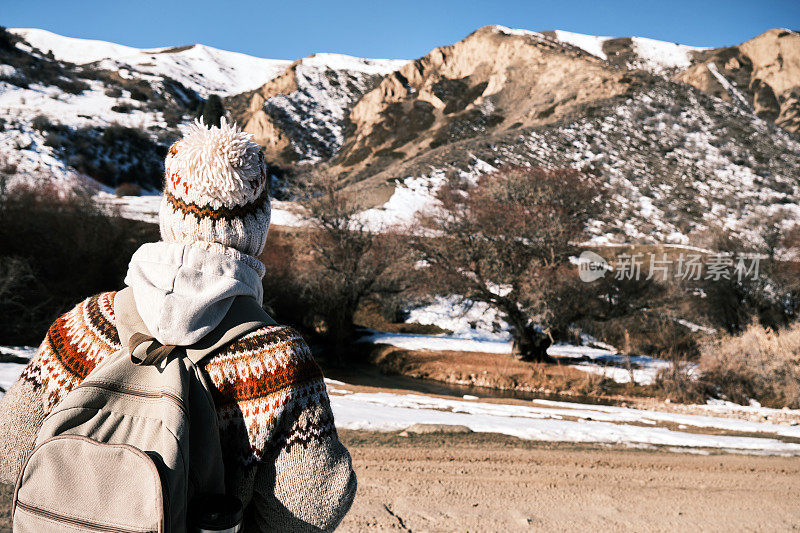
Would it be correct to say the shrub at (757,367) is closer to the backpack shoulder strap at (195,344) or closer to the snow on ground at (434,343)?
the snow on ground at (434,343)

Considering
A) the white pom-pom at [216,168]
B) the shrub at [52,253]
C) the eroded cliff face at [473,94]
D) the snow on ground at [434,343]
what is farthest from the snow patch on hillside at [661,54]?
the white pom-pom at [216,168]

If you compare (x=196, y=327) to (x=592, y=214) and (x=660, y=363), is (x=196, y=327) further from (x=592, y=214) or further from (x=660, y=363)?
(x=592, y=214)

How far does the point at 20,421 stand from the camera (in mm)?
1618

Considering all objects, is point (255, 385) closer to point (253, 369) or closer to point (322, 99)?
point (253, 369)

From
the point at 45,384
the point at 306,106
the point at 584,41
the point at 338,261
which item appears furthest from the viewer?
the point at 584,41

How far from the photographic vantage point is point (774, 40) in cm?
10844

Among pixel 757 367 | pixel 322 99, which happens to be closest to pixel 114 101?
pixel 322 99

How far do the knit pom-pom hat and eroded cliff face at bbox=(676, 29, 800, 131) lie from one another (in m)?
102

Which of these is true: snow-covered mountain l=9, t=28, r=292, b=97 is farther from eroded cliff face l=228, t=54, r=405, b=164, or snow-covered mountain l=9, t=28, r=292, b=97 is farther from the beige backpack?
the beige backpack

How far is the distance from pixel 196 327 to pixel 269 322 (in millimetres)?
217

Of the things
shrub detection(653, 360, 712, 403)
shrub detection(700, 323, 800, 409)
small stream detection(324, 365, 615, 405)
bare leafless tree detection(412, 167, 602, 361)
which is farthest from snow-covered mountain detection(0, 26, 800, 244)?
small stream detection(324, 365, 615, 405)

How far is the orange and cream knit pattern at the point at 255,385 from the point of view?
1523mm

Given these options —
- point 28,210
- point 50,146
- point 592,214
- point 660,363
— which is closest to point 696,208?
point 592,214

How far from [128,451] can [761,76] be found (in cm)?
12940
